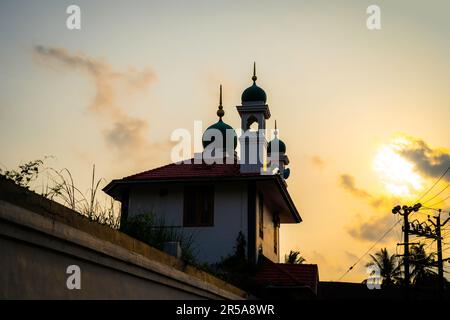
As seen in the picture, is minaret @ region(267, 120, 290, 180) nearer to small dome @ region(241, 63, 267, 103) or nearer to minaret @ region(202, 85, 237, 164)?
minaret @ region(202, 85, 237, 164)

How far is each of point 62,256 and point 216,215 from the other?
16.5 meters

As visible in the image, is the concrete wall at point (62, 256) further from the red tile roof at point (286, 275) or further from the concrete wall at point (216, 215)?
the concrete wall at point (216, 215)

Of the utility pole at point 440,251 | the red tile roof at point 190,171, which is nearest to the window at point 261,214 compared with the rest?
the red tile roof at point 190,171

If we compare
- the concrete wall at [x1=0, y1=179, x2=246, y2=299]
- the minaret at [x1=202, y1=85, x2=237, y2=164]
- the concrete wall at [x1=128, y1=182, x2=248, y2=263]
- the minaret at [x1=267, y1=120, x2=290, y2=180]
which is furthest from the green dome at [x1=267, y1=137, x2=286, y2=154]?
the concrete wall at [x1=0, y1=179, x2=246, y2=299]

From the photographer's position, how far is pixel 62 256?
7.70 m

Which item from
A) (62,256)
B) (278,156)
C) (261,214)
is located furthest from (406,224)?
(62,256)

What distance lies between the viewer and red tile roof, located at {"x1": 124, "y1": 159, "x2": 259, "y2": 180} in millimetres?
24406

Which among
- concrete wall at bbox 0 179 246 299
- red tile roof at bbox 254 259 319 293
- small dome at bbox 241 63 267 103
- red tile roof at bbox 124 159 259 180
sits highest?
small dome at bbox 241 63 267 103

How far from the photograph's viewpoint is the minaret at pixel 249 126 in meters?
24.8

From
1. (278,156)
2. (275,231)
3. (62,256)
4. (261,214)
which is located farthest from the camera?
(278,156)

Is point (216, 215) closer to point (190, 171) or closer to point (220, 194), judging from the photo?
point (220, 194)

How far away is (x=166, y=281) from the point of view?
11469mm
